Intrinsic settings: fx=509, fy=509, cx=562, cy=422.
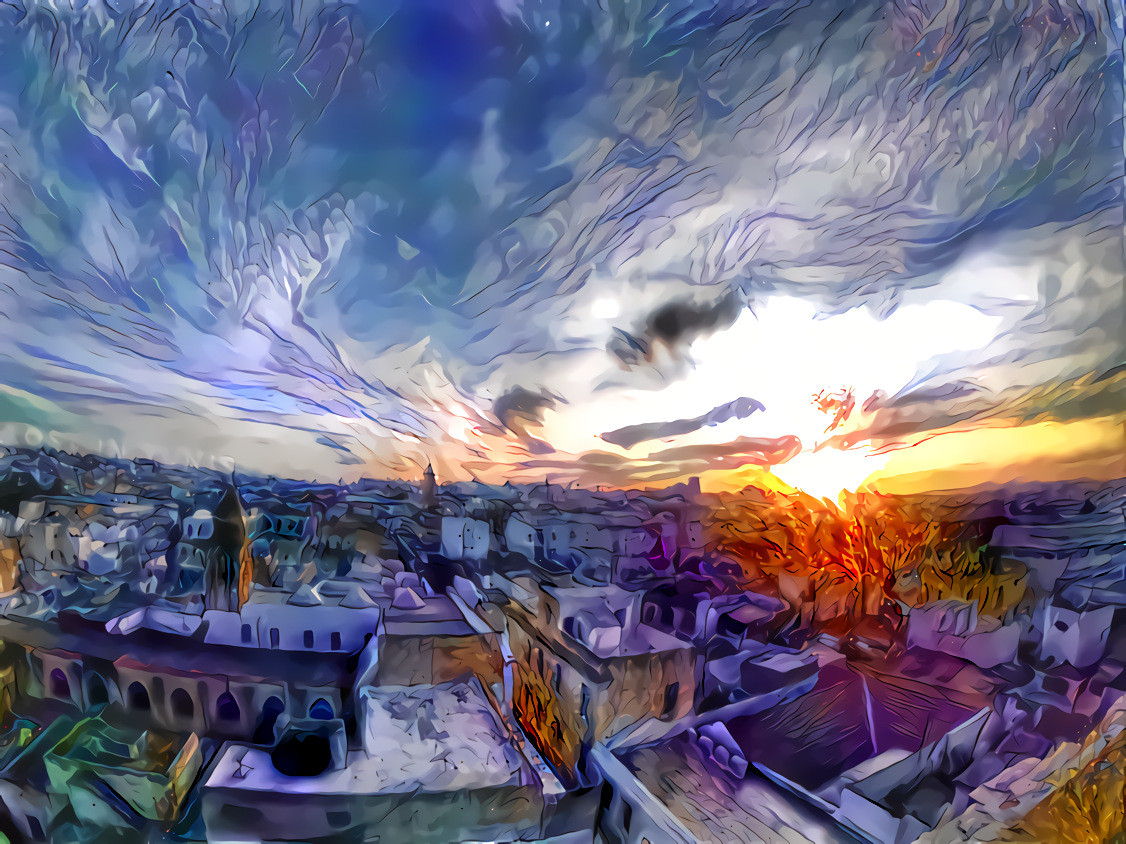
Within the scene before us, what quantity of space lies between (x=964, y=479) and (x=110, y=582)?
3.33 meters

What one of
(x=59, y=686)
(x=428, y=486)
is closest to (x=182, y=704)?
(x=59, y=686)

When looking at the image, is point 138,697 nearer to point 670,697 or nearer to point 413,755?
point 413,755

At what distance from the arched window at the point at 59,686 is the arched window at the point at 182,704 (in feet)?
1.29

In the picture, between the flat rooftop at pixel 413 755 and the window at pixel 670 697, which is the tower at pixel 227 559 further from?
the window at pixel 670 697

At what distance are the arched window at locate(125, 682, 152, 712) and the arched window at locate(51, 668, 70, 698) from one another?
Result: 0.69 feet

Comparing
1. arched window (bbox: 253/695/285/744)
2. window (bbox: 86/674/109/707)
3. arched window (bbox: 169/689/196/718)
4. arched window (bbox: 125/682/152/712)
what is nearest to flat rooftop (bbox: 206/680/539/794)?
arched window (bbox: 253/695/285/744)

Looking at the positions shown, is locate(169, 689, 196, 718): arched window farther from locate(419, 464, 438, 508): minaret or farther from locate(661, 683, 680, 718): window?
locate(661, 683, 680, 718): window

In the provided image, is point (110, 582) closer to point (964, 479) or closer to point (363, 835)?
point (363, 835)

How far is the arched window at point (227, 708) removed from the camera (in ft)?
5.86

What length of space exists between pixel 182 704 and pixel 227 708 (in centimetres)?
18

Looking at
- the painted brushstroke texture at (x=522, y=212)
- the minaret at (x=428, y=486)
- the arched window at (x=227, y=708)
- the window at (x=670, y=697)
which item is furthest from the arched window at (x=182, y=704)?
the window at (x=670, y=697)

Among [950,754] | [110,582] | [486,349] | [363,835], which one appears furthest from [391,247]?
[950,754]

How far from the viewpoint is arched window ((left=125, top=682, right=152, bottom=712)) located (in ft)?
6.15

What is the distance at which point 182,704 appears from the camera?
1.83 metres
